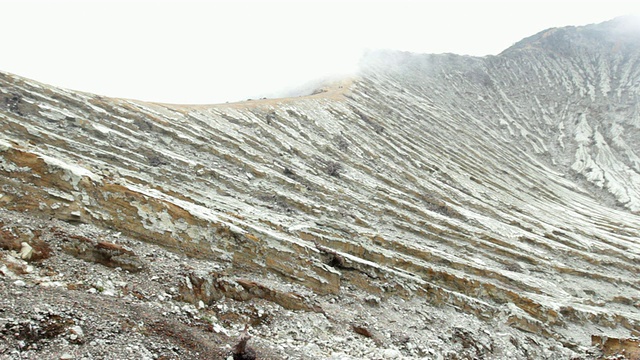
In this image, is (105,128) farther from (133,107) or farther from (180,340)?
(180,340)

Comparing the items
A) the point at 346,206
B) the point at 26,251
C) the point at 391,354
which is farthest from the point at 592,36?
the point at 26,251

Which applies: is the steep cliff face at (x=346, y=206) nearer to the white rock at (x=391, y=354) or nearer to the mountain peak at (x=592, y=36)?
the white rock at (x=391, y=354)

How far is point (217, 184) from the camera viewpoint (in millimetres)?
19281

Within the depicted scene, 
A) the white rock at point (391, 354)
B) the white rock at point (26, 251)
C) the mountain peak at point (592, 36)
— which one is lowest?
the white rock at point (391, 354)

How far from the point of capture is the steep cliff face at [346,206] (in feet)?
41.1

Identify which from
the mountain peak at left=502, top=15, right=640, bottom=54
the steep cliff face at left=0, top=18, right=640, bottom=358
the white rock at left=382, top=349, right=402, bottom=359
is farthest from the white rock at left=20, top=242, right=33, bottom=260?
the mountain peak at left=502, top=15, right=640, bottom=54

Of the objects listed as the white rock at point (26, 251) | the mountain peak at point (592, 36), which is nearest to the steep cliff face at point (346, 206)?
the white rock at point (26, 251)

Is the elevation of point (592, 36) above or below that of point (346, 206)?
above

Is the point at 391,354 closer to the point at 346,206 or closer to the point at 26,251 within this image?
the point at 26,251

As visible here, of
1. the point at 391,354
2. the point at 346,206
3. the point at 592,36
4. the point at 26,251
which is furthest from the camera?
the point at 592,36

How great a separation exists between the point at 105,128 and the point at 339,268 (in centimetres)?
1515

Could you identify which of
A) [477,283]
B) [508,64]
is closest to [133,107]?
[477,283]

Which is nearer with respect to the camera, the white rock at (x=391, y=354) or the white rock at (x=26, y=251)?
the white rock at (x=26, y=251)

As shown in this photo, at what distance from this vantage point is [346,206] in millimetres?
22219
